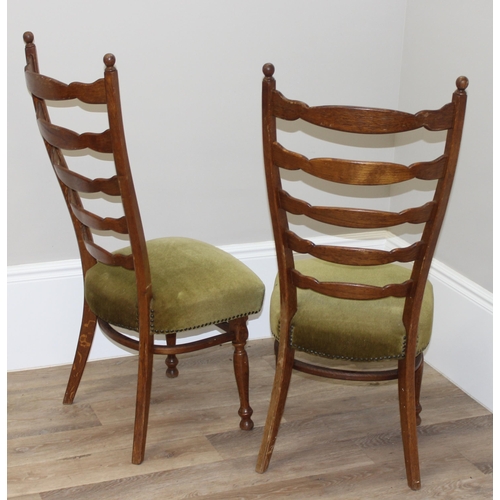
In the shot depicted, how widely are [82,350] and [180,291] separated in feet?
1.66

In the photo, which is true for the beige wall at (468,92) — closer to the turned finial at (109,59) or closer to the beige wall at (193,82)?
the beige wall at (193,82)

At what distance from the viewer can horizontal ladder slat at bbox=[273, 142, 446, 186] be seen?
1811 mm

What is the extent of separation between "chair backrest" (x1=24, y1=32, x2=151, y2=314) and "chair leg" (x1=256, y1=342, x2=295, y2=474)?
397mm

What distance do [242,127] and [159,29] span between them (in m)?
0.45

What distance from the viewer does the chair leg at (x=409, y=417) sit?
2092mm

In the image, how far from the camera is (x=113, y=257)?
7.12ft

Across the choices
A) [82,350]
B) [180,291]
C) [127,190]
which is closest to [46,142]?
[127,190]

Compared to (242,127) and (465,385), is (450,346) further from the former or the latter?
(242,127)

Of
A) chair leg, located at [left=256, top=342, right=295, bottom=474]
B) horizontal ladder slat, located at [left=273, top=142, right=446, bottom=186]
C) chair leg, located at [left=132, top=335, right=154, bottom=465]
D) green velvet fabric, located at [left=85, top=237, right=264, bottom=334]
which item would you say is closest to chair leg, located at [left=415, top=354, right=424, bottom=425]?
chair leg, located at [left=256, top=342, right=295, bottom=474]

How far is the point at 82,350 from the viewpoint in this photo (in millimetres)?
2527

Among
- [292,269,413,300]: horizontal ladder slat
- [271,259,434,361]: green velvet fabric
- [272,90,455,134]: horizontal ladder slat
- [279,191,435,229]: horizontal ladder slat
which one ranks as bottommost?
[271,259,434,361]: green velvet fabric

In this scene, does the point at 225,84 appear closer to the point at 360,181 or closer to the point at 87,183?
the point at 87,183

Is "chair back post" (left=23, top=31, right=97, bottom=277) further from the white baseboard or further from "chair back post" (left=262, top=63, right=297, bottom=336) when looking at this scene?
"chair back post" (left=262, top=63, right=297, bottom=336)

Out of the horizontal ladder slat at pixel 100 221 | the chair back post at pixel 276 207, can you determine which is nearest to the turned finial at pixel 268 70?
the chair back post at pixel 276 207
